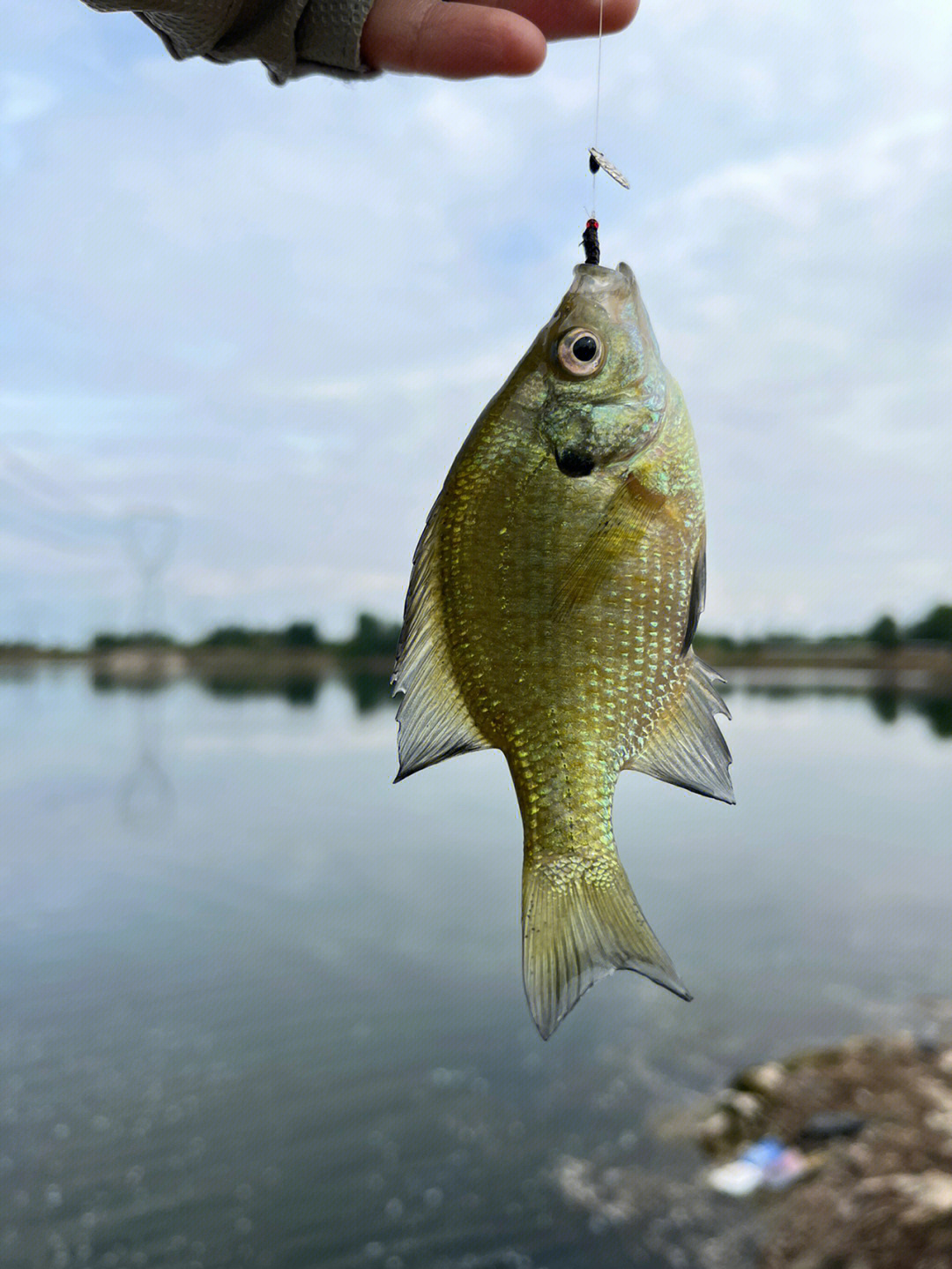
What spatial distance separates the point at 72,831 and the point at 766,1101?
73.4 metres

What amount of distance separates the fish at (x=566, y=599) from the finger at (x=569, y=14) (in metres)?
1.14

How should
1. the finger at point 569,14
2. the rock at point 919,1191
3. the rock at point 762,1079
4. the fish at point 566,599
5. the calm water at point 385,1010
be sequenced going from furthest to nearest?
1. the calm water at point 385,1010
2. the rock at point 762,1079
3. the rock at point 919,1191
4. the finger at point 569,14
5. the fish at point 566,599

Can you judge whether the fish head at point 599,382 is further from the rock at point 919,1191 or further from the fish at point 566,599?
the rock at point 919,1191

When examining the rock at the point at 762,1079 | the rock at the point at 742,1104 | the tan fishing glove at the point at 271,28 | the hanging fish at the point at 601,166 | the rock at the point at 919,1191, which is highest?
the tan fishing glove at the point at 271,28

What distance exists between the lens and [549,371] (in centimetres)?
186

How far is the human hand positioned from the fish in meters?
0.91

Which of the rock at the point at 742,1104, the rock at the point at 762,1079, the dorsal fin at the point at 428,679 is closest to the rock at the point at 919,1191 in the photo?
the rock at the point at 742,1104

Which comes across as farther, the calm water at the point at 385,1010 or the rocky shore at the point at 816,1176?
the calm water at the point at 385,1010

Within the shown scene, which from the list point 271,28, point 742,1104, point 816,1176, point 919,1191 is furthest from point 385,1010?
point 271,28

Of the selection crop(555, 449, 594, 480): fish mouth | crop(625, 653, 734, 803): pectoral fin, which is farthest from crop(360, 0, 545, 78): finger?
crop(625, 653, 734, 803): pectoral fin

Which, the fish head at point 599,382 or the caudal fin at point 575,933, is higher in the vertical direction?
the fish head at point 599,382

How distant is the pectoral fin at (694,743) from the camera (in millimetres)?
1862

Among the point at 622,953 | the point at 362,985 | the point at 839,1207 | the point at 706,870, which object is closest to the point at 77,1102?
the point at 362,985

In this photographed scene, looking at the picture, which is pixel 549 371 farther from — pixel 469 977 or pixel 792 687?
pixel 792 687
